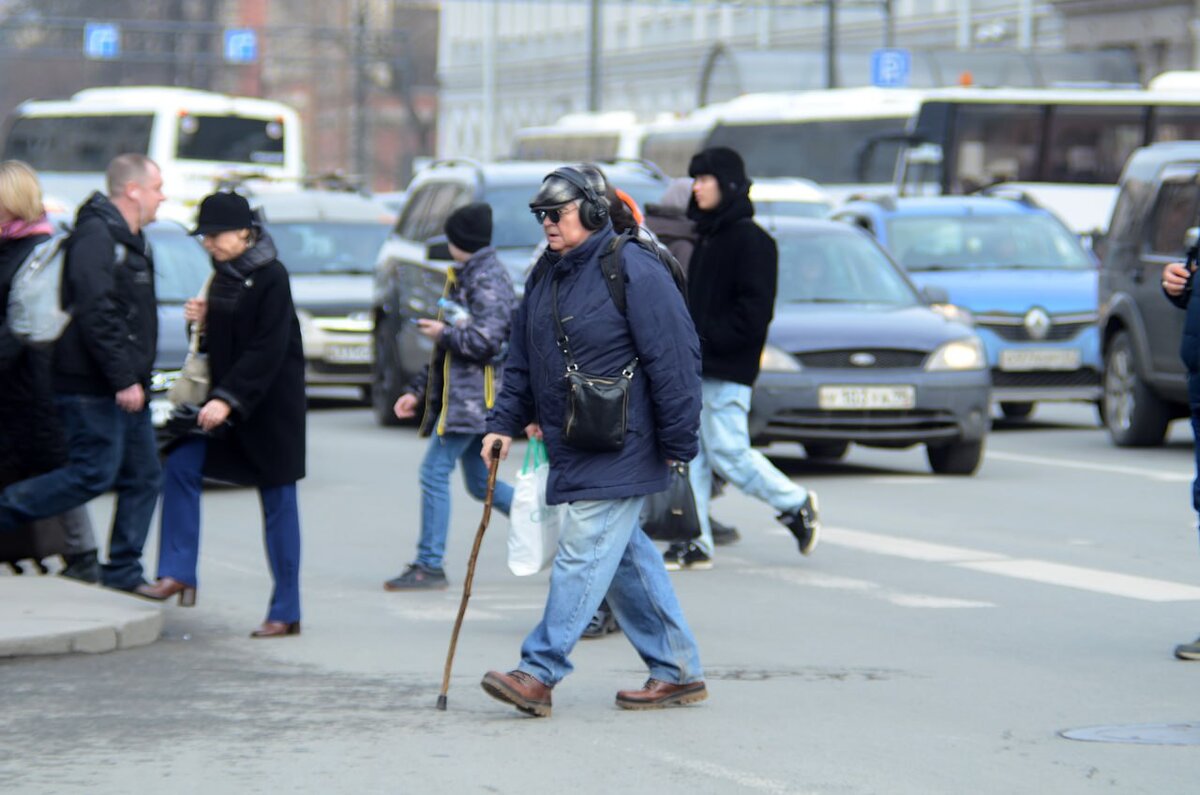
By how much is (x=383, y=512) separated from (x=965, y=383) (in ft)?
12.3

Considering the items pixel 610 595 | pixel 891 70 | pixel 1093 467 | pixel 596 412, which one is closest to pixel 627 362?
pixel 596 412

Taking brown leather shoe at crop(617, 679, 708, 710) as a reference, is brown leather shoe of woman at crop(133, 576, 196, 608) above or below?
below

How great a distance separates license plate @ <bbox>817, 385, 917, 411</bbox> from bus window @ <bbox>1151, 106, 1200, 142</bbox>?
19.9 m

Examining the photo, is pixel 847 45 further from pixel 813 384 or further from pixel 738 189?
pixel 738 189

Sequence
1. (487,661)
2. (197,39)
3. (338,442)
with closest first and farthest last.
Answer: (487,661) < (338,442) < (197,39)

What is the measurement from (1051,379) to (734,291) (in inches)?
341

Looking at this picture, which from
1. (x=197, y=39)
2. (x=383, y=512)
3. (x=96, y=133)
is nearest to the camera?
(x=383, y=512)

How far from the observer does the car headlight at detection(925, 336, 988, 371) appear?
50.1 ft

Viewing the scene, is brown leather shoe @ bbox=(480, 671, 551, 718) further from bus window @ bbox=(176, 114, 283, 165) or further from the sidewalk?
bus window @ bbox=(176, 114, 283, 165)

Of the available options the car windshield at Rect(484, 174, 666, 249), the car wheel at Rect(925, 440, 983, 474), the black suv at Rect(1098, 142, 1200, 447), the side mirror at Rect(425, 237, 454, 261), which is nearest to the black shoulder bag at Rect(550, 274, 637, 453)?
the side mirror at Rect(425, 237, 454, 261)

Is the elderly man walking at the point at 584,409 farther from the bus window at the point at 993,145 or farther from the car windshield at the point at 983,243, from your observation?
the bus window at the point at 993,145

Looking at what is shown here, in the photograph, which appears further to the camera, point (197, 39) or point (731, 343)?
point (197, 39)

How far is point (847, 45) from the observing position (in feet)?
199

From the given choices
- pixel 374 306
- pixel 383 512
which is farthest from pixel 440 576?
pixel 374 306
